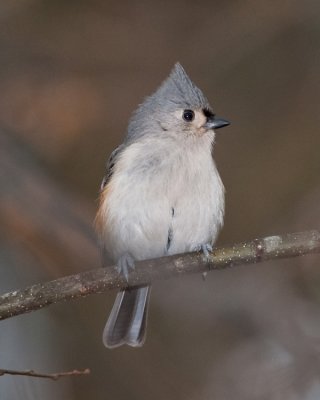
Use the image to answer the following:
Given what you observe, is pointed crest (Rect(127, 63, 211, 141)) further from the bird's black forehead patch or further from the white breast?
the white breast

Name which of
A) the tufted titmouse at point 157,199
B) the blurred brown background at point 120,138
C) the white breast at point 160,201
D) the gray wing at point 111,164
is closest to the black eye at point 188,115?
the tufted titmouse at point 157,199

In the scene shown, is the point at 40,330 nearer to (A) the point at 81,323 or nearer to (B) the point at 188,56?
A: (A) the point at 81,323

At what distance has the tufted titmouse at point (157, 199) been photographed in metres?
4.04

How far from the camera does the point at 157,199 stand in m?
4.02

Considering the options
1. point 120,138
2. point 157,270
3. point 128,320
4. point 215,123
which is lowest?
point 157,270

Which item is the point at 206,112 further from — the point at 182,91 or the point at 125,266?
the point at 125,266

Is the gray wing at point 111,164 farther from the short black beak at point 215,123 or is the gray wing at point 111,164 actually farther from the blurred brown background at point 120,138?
the short black beak at point 215,123

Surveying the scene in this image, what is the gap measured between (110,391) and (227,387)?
801 millimetres

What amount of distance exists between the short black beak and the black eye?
0.09 meters

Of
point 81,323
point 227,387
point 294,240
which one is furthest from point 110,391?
point 294,240

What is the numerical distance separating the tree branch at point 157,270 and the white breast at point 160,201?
0.65 m

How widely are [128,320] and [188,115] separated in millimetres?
1116

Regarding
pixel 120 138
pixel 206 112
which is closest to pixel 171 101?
pixel 206 112

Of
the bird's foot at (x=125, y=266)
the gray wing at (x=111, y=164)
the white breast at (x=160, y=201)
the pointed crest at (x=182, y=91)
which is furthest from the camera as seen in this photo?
the pointed crest at (x=182, y=91)
